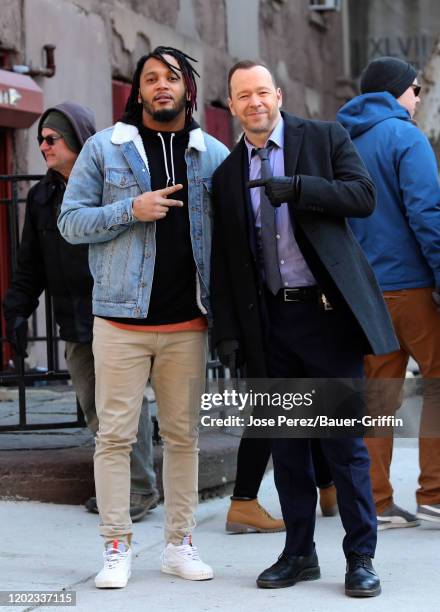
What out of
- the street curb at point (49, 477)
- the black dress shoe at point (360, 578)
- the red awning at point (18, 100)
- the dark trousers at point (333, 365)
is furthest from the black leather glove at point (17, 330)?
the red awning at point (18, 100)

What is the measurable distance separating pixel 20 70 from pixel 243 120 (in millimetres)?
5762

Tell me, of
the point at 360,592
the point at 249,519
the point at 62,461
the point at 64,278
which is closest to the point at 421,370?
the point at 249,519

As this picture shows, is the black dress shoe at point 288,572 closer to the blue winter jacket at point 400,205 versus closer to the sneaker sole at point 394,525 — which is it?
the sneaker sole at point 394,525

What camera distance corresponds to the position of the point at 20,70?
10.2 m

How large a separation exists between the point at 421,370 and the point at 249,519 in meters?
0.97

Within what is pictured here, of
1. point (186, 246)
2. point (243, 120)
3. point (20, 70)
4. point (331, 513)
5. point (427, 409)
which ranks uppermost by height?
point (20, 70)

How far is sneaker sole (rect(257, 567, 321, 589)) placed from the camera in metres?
4.85

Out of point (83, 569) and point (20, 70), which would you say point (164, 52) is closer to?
point (83, 569)

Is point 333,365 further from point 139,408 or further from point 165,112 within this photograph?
point 165,112

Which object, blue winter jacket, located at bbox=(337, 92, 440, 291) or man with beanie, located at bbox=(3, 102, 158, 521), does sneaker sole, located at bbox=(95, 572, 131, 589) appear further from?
blue winter jacket, located at bbox=(337, 92, 440, 291)

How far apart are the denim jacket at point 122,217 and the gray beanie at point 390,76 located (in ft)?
4.27

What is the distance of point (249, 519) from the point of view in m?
6.00

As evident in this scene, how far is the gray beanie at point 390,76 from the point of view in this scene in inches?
238

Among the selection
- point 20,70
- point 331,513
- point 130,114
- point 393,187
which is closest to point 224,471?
point 331,513
